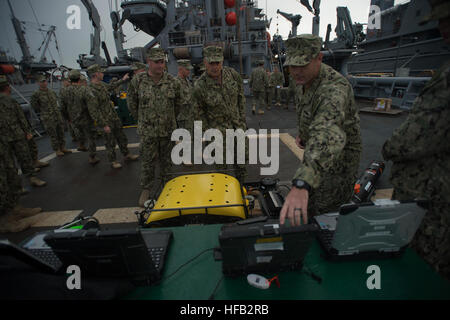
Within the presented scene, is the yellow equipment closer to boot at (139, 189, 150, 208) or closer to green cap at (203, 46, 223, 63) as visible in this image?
boot at (139, 189, 150, 208)

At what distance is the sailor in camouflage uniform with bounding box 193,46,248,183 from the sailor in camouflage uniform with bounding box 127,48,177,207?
449 millimetres

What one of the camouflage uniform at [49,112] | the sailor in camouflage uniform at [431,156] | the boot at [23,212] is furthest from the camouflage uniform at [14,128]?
the sailor in camouflage uniform at [431,156]

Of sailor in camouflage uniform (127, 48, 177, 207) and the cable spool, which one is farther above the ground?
the cable spool

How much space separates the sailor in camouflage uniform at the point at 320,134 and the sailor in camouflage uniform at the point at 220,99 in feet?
4.67

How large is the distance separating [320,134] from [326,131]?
0.13 ft

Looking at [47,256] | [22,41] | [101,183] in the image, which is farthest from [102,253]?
[22,41]

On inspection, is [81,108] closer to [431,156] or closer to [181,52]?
[431,156]

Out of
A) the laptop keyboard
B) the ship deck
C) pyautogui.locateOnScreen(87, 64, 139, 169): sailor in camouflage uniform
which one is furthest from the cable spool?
the laptop keyboard

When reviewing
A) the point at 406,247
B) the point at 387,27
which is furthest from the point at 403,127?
the point at 387,27

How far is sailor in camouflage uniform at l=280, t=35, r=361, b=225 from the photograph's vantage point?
1134 millimetres

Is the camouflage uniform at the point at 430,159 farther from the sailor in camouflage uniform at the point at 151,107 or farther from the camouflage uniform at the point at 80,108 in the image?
the camouflage uniform at the point at 80,108

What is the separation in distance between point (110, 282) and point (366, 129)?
6.85 metres

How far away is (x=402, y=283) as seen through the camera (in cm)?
104

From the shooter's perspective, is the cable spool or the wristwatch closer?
the wristwatch
